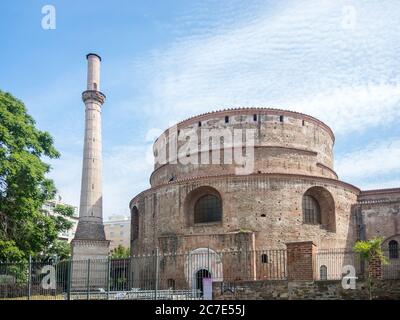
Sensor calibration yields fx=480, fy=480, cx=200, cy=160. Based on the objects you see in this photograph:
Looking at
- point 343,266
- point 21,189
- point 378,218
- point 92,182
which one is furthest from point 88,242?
point 378,218

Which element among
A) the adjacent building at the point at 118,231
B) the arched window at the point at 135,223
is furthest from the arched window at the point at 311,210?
the adjacent building at the point at 118,231

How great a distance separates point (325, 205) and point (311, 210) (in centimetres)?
87

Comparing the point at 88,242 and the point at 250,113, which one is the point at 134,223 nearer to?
the point at 88,242

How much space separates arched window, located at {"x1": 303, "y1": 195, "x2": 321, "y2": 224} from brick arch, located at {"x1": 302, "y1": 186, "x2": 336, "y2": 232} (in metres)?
0.16

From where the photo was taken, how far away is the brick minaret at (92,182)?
31.5m

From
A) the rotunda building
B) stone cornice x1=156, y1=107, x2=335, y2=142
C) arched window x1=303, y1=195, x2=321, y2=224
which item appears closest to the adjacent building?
the rotunda building

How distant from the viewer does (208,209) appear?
25.3m

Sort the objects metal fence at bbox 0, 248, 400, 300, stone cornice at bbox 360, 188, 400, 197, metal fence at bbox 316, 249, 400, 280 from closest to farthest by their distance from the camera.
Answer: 1. metal fence at bbox 0, 248, 400, 300
2. metal fence at bbox 316, 249, 400, 280
3. stone cornice at bbox 360, 188, 400, 197

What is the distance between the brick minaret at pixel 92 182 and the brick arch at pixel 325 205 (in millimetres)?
14548

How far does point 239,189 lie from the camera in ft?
79.4

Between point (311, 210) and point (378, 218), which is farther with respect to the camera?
point (378, 218)

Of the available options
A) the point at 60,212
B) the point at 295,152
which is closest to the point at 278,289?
the point at 60,212

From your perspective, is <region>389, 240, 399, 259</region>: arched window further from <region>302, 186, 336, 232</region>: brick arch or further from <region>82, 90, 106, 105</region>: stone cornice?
<region>82, 90, 106, 105</region>: stone cornice

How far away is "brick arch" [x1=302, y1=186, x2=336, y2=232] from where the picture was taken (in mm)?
25156
